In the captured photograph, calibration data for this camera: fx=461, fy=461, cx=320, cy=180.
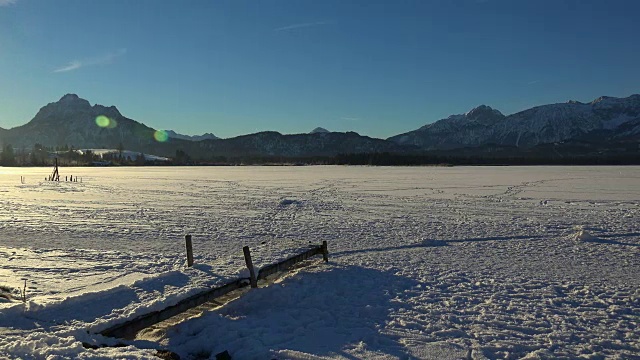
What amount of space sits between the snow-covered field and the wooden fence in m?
0.18

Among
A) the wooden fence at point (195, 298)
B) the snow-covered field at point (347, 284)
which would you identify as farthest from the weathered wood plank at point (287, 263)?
the snow-covered field at point (347, 284)

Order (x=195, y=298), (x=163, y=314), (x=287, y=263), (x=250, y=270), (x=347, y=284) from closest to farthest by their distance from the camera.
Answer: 1. (x=163, y=314)
2. (x=195, y=298)
3. (x=250, y=270)
4. (x=347, y=284)
5. (x=287, y=263)

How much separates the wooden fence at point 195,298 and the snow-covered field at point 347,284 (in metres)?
0.18

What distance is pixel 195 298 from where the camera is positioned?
27.8 feet

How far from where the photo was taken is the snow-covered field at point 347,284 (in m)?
7.00

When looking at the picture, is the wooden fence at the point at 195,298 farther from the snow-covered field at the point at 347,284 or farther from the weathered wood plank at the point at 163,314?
the snow-covered field at the point at 347,284

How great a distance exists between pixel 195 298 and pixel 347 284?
3498 mm

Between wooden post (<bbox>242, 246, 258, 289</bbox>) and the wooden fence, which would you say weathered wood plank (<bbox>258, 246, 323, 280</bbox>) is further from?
wooden post (<bbox>242, 246, 258, 289</bbox>)

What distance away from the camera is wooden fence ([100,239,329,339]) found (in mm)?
7184

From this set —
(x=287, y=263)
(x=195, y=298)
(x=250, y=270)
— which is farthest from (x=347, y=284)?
(x=195, y=298)

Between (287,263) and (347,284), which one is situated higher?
(287,263)

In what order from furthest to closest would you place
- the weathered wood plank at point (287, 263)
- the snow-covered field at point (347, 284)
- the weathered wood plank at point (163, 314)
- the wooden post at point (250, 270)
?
the weathered wood plank at point (287, 263) < the wooden post at point (250, 270) < the weathered wood plank at point (163, 314) < the snow-covered field at point (347, 284)

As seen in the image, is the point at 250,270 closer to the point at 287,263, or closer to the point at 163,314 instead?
the point at 287,263

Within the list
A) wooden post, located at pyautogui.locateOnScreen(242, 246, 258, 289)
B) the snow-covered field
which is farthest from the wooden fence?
the snow-covered field
